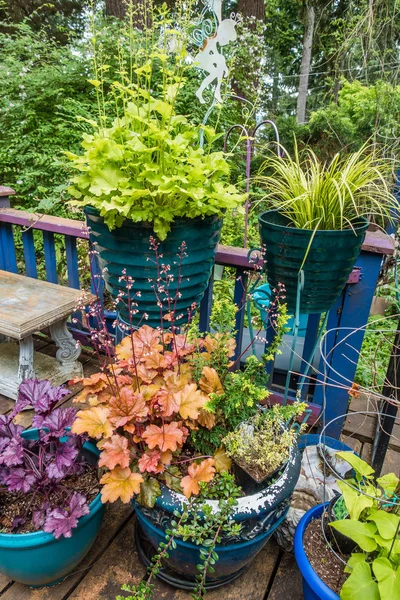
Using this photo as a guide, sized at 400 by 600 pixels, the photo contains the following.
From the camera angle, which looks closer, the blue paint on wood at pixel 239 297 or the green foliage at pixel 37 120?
the blue paint on wood at pixel 239 297

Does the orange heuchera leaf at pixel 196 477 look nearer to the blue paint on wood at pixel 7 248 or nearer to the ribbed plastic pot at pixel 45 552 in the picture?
the ribbed plastic pot at pixel 45 552

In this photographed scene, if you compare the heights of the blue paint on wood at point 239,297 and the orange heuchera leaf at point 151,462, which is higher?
the blue paint on wood at point 239,297

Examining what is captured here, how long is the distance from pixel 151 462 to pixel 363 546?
20.4 inches

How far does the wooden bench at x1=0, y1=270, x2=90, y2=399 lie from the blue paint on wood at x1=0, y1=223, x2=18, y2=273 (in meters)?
0.20

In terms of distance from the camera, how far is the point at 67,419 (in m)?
1.13

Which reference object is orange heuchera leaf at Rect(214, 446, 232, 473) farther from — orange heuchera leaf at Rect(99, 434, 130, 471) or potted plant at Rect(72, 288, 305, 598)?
orange heuchera leaf at Rect(99, 434, 130, 471)

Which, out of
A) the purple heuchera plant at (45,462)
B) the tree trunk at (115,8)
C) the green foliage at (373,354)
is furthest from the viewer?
the tree trunk at (115,8)

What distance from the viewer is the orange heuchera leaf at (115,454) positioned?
950mm

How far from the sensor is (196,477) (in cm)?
95

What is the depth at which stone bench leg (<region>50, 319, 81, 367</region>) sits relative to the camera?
6.47ft

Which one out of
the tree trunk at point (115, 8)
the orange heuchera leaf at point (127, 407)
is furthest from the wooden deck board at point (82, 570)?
the tree trunk at point (115, 8)

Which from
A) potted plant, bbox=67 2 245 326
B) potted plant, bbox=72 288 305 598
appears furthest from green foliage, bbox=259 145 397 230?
potted plant, bbox=72 288 305 598

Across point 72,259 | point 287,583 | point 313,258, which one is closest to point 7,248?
point 72,259

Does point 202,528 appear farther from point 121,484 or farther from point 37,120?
point 37,120
